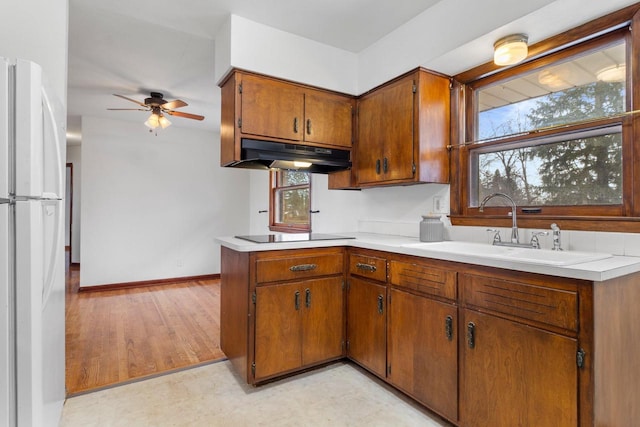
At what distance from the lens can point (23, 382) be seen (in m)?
1.03

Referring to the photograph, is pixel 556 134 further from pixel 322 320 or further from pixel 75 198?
pixel 75 198

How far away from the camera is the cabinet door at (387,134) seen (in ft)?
7.71

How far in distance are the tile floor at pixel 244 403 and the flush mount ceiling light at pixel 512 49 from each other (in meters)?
2.07

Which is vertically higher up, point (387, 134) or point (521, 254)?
point (387, 134)

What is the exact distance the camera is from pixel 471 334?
1.58m

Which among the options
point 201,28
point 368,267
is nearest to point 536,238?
point 368,267

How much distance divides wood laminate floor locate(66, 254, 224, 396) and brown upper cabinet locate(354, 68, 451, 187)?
2014 mm

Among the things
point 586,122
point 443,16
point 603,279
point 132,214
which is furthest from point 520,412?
point 132,214

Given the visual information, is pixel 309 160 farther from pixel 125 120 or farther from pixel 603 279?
pixel 125 120

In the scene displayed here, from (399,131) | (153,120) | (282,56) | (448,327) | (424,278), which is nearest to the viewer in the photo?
(448,327)

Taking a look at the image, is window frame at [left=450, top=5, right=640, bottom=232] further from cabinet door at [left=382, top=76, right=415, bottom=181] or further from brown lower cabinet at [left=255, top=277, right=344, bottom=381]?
brown lower cabinet at [left=255, top=277, right=344, bottom=381]

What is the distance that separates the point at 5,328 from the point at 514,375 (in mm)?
1868

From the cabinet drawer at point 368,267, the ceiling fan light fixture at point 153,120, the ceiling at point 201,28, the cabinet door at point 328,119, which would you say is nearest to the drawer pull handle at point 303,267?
the cabinet drawer at point 368,267

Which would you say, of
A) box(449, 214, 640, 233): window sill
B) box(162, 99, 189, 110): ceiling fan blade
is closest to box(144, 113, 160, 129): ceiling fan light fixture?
box(162, 99, 189, 110): ceiling fan blade
